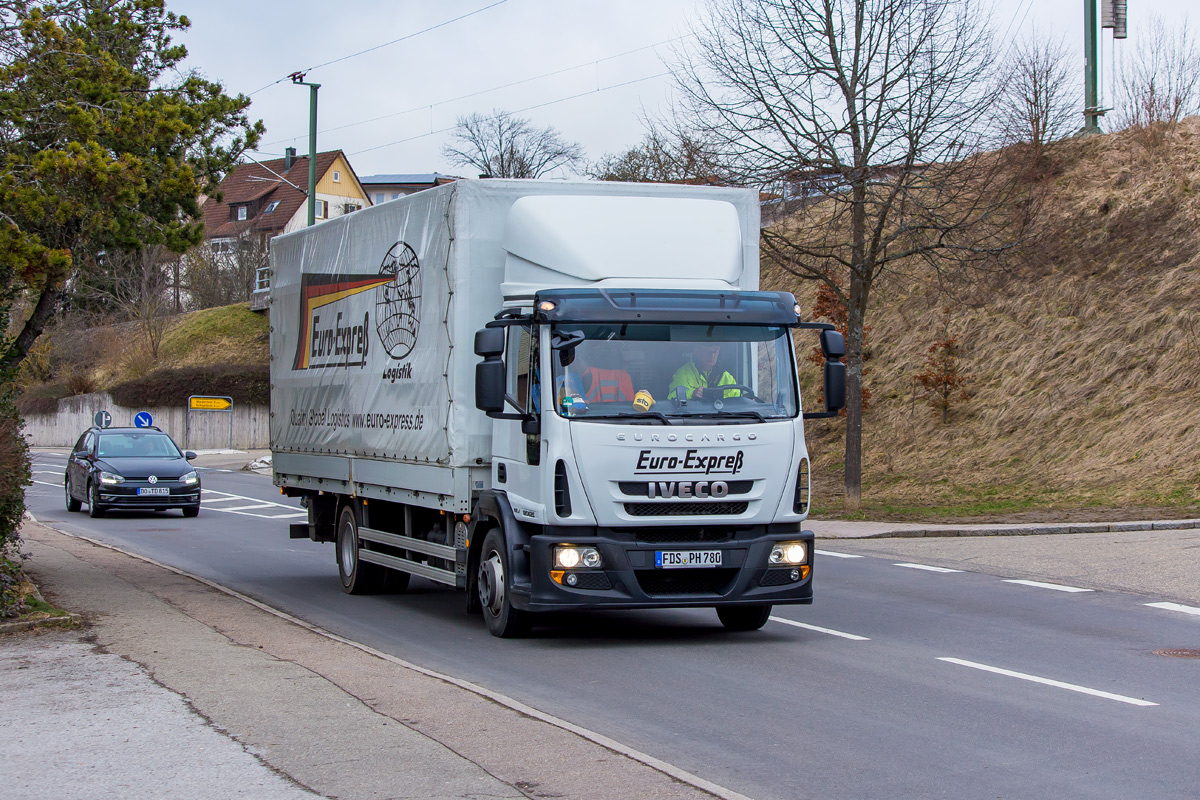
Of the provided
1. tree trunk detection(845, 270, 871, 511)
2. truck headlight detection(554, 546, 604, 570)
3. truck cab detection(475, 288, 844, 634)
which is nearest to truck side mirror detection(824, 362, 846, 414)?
truck cab detection(475, 288, 844, 634)

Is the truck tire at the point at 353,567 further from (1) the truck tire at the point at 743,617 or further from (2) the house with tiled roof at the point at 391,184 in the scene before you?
(2) the house with tiled roof at the point at 391,184

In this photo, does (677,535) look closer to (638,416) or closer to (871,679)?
(638,416)

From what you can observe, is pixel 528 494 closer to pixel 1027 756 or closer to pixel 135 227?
pixel 1027 756

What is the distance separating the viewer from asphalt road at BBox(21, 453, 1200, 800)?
6.30 m

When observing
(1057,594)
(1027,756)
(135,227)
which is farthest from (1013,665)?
(135,227)

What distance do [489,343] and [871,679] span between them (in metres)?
3.56

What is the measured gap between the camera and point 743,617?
1095cm

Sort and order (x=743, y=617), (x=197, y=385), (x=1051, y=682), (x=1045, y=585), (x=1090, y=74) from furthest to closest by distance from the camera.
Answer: (x=197, y=385) → (x=1090, y=74) → (x=1045, y=585) → (x=743, y=617) → (x=1051, y=682)

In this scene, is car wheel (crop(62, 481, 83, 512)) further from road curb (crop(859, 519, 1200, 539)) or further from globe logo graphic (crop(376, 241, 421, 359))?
globe logo graphic (crop(376, 241, 421, 359))

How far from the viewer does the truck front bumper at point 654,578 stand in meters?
9.45

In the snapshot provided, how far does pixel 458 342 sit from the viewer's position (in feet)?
34.9

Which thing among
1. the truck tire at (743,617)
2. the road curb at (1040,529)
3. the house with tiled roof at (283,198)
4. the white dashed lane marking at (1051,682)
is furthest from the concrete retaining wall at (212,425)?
the white dashed lane marking at (1051,682)

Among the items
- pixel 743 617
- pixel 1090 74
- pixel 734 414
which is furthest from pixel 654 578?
pixel 1090 74

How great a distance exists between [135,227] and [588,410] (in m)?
6.05
